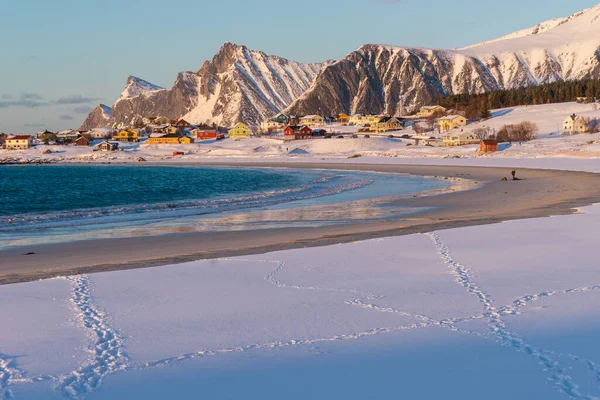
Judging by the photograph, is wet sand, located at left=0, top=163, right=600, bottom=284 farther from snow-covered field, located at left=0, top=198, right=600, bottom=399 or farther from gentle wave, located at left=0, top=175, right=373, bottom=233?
gentle wave, located at left=0, top=175, right=373, bottom=233

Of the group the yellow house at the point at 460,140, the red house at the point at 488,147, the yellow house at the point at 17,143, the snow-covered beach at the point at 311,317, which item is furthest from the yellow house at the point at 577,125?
the yellow house at the point at 17,143

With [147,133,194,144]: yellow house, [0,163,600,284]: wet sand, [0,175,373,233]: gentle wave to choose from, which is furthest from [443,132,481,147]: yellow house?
[0,163,600,284]: wet sand

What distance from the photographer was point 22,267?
16047 millimetres

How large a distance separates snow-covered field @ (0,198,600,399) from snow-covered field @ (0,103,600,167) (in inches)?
2539

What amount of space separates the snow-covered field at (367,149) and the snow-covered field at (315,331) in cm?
6450

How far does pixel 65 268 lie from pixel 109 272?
81.8 inches

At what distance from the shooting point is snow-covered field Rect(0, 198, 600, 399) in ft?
22.5

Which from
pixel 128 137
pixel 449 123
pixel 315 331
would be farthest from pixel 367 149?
pixel 315 331

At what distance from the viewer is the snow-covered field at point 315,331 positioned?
6.84 m

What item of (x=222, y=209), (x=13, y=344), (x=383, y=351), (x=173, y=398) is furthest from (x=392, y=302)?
(x=222, y=209)

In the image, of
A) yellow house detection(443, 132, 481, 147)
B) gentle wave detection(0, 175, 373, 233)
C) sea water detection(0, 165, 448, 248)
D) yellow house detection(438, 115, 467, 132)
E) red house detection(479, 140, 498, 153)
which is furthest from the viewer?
yellow house detection(438, 115, 467, 132)

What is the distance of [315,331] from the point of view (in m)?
8.73

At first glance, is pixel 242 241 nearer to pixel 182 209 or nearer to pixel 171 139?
pixel 182 209

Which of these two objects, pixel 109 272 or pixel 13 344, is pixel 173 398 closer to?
pixel 13 344
